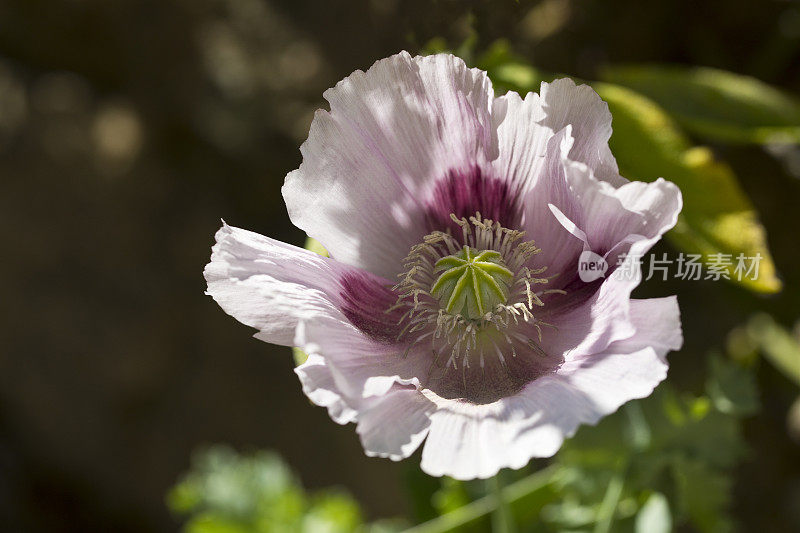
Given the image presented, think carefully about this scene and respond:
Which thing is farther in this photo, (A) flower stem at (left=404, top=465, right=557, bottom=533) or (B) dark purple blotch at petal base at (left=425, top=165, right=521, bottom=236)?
(A) flower stem at (left=404, top=465, right=557, bottom=533)

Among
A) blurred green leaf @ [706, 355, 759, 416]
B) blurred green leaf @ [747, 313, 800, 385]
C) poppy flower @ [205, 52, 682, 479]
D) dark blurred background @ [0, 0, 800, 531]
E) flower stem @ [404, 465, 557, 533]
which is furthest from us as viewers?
dark blurred background @ [0, 0, 800, 531]

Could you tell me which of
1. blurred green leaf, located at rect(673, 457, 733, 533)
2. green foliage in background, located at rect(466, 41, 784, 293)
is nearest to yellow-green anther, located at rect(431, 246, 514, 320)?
green foliage in background, located at rect(466, 41, 784, 293)

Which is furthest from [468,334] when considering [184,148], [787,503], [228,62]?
[184,148]

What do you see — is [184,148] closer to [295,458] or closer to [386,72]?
[295,458]

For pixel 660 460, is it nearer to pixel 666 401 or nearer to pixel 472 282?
pixel 666 401

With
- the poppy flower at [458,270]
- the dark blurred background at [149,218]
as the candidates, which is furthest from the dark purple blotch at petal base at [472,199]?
the dark blurred background at [149,218]

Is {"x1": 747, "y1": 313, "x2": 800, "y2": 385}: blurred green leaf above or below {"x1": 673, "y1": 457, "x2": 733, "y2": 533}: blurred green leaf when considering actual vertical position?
above

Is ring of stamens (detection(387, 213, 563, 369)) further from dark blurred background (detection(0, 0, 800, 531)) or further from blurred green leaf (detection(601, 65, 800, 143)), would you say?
dark blurred background (detection(0, 0, 800, 531))
